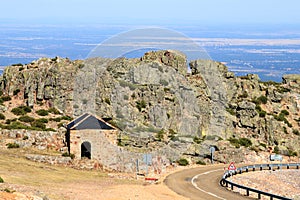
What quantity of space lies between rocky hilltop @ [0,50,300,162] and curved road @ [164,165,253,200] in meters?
7.51

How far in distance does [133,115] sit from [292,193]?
71.6 ft

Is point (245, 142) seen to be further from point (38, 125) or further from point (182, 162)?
point (38, 125)

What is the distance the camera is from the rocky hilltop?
57.8 meters

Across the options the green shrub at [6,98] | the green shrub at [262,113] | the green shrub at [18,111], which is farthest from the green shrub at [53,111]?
the green shrub at [262,113]

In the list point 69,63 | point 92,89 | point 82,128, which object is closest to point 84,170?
point 82,128

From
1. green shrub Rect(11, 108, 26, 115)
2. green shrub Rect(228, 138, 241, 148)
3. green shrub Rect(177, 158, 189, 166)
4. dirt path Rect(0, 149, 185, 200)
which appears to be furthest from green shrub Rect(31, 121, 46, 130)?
green shrub Rect(228, 138, 241, 148)

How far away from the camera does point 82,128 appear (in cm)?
4419

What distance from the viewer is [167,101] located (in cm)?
6059

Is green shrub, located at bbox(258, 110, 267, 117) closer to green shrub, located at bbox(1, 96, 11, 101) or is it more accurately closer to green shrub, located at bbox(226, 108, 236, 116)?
green shrub, located at bbox(226, 108, 236, 116)

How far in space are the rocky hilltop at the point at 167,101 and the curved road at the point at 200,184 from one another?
296 inches

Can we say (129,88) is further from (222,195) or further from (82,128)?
(222,195)

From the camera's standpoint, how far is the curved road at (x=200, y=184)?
33.5 m

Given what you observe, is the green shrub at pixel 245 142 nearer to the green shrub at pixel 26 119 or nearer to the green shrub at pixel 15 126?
the green shrub at pixel 26 119

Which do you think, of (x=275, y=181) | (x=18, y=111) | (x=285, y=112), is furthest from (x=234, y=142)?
(x=18, y=111)
